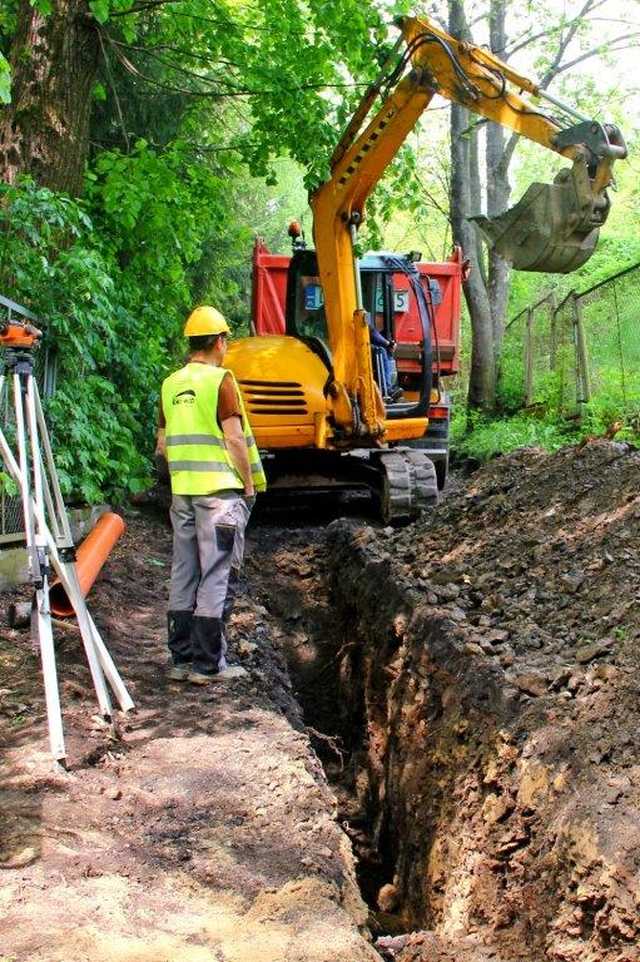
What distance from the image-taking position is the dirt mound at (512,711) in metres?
3.46

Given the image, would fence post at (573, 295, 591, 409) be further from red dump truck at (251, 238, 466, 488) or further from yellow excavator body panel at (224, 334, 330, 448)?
yellow excavator body panel at (224, 334, 330, 448)

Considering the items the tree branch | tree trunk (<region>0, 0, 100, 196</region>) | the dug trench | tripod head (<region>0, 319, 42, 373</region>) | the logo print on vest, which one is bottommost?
the dug trench

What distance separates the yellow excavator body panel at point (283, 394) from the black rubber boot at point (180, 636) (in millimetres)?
3959

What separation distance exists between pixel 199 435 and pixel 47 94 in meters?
3.76

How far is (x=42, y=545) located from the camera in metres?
3.90

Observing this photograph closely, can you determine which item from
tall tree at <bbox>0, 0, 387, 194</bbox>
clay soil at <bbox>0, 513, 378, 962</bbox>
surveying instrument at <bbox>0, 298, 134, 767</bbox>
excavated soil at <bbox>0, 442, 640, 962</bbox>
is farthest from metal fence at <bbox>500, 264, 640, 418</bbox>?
surveying instrument at <bbox>0, 298, 134, 767</bbox>

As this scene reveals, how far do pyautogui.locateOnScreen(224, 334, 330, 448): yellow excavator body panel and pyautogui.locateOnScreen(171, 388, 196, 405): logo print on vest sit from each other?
3.96m

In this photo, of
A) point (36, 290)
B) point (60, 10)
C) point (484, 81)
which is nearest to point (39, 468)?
point (36, 290)

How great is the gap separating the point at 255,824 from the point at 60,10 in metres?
6.39

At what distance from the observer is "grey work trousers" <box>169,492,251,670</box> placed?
5254mm

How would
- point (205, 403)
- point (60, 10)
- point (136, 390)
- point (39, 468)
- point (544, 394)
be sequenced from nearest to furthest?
point (39, 468), point (205, 403), point (60, 10), point (136, 390), point (544, 394)

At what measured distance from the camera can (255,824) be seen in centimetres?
378

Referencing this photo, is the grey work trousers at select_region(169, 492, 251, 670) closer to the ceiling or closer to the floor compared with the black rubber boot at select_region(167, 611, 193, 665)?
closer to the ceiling

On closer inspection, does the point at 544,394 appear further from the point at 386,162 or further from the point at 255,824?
the point at 255,824
